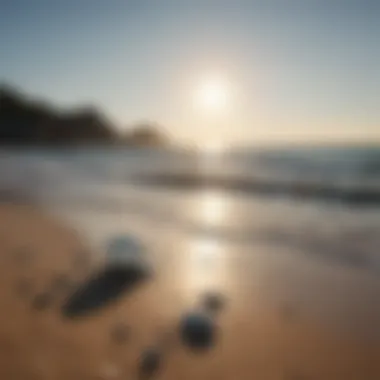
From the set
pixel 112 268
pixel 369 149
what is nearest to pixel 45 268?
pixel 112 268

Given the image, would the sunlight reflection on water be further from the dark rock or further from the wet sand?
the dark rock

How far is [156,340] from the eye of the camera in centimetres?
230

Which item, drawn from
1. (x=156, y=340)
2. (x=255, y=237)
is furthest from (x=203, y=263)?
(x=156, y=340)

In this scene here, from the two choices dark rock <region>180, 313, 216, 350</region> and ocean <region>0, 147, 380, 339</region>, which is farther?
ocean <region>0, 147, 380, 339</region>

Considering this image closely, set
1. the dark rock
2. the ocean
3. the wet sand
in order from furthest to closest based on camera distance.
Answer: the ocean, the dark rock, the wet sand

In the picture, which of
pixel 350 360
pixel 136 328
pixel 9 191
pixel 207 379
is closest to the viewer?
pixel 207 379

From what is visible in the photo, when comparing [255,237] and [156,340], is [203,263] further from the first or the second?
[156,340]

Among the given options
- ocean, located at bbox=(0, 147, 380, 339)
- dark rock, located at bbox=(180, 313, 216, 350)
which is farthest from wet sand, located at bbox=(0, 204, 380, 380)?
ocean, located at bbox=(0, 147, 380, 339)

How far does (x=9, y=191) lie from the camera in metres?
7.62

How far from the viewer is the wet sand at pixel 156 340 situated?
2.08m

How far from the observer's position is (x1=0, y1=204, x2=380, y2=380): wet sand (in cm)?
208

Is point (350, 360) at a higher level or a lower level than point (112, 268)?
lower

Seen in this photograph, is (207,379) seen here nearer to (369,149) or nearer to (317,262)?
(317,262)

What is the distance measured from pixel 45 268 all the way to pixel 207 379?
1.61 metres
